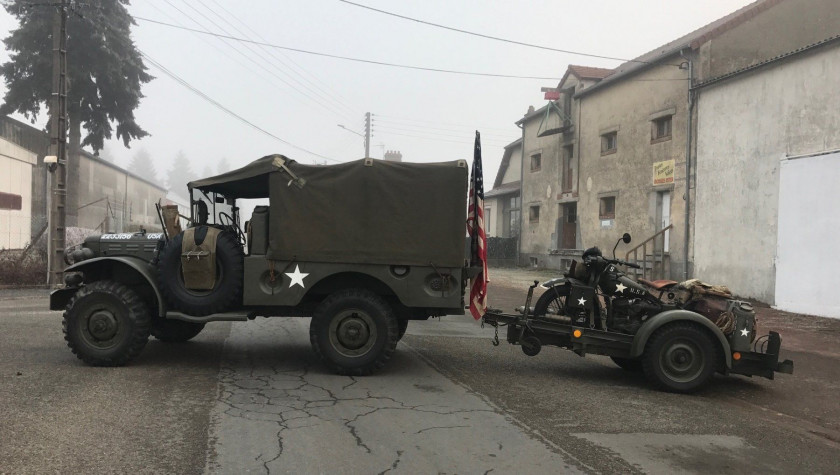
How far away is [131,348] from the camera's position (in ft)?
22.2

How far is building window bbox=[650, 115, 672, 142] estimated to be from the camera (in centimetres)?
1986

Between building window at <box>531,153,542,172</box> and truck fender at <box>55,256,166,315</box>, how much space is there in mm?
24686

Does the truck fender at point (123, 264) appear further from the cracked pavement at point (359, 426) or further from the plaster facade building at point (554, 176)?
the plaster facade building at point (554, 176)

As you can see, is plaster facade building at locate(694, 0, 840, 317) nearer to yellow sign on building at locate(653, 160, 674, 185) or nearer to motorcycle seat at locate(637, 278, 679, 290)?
yellow sign on building at locate(653, 160, 674, 185)

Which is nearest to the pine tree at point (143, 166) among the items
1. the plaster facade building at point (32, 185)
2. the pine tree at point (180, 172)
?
the pine tree at point (180, 172)

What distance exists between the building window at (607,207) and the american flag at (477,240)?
1750 centimetres

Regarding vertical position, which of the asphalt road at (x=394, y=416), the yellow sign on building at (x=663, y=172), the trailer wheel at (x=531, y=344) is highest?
Result: the yellow sign on building at (x=663, y=172)

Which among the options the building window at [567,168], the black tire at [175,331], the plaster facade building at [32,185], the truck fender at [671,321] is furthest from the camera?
the building window at [567,168]

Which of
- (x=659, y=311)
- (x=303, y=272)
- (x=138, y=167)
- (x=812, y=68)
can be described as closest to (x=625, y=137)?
(x=812, y=68)

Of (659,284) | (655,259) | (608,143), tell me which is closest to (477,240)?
(659,284)

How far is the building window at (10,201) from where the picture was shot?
2454 centimetres

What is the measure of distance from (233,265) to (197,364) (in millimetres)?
1337

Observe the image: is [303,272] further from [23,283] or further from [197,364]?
[23,283]

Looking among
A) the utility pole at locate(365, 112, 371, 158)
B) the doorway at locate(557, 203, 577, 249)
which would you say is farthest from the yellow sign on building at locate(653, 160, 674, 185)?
the utility pole at locate(365, 112, 371, 158)
